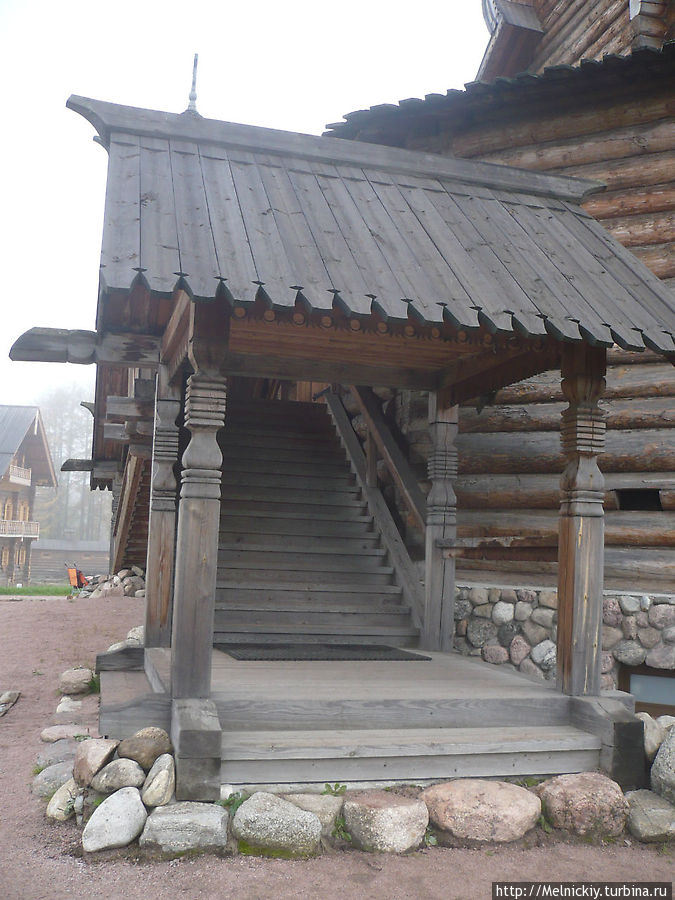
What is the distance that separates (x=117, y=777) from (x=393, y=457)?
15.5 feet

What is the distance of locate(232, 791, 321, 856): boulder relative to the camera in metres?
3.83

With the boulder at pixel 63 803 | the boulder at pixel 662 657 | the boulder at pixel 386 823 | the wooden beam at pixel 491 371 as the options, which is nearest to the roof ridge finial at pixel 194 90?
the wooden beam at pixel 491 371

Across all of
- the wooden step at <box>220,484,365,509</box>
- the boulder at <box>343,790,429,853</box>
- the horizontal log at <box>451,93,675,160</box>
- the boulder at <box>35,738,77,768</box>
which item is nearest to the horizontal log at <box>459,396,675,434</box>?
the wooden step at <box>220,484,365,509</box>

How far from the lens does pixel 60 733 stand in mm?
5383

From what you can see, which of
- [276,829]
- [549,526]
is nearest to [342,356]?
[549,526]

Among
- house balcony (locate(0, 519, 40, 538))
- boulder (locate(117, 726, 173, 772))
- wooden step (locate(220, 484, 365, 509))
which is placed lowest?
house balcony (locate(0, 519, 40, 538))

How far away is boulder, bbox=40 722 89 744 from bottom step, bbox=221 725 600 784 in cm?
158

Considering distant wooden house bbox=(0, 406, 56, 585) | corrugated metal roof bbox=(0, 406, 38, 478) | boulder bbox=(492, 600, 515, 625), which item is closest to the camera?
boulder bbox=(492, 600, 515, 625)

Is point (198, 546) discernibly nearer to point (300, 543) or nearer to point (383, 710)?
point (383, 710)

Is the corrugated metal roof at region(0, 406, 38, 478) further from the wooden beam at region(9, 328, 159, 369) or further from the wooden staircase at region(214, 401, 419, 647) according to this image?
the wooden beam at region(9, 328, 159, 369)

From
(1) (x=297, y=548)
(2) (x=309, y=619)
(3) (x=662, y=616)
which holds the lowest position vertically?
(2) (x=309, y=619)

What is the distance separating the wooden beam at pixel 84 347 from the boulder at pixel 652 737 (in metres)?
4.15

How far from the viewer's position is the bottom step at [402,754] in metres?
4.14

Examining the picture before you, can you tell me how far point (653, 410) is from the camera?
722 centimetres
